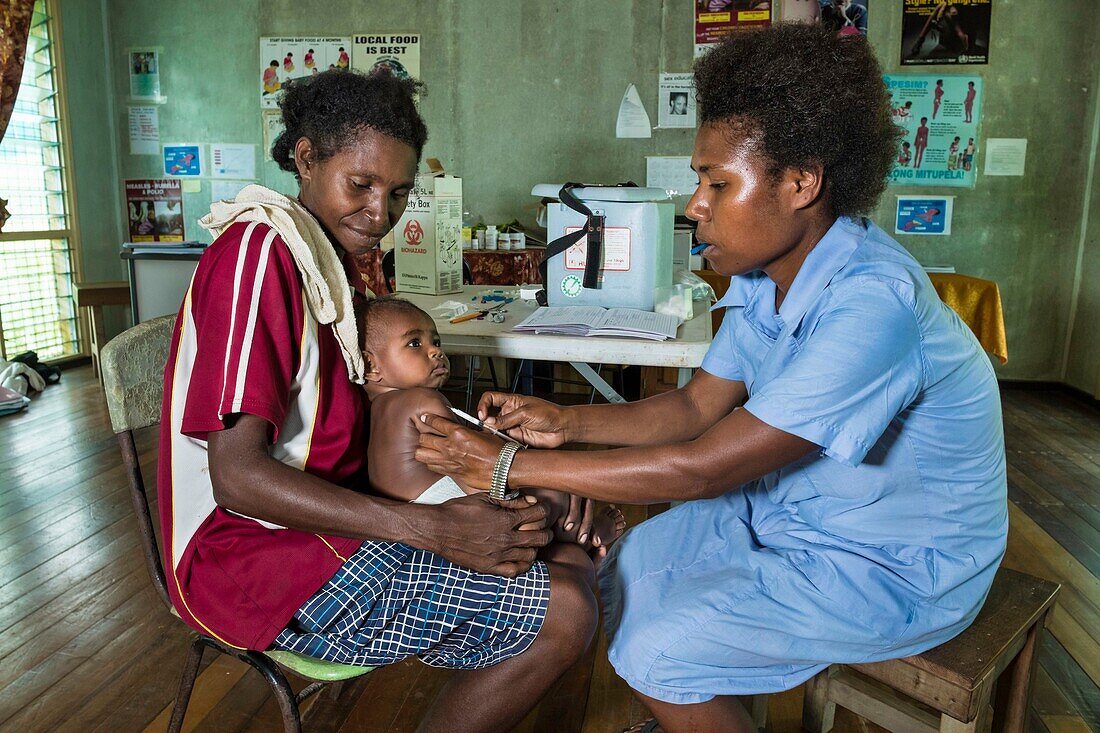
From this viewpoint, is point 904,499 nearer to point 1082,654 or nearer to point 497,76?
point 1082,654

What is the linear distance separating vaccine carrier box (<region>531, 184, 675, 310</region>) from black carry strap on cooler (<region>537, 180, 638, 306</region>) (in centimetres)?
1

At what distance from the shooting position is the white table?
77.5 inches

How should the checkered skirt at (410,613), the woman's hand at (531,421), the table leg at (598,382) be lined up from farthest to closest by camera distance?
the table leg at (598,382) < the woman's hand at (531,421) < the checkered skirt at (410,613)

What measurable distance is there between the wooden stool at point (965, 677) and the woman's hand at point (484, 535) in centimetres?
55

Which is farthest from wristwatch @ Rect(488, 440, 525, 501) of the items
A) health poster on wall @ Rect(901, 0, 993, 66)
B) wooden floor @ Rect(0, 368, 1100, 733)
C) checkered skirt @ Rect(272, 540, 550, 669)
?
health poster on wall @ Rect(901, 0, 993, 66)

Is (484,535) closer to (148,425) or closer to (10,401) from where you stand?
(148,425)

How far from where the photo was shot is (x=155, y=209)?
6.57 meters

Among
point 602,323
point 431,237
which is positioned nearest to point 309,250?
point 602,323

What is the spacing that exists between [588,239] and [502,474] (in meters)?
1.20

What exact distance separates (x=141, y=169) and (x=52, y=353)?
1686 mm

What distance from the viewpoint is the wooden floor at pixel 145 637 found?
193 cm

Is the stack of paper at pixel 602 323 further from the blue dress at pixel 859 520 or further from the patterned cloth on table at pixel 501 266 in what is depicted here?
the patterned cloth on table at pixel 501 266

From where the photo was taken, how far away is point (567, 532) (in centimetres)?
147

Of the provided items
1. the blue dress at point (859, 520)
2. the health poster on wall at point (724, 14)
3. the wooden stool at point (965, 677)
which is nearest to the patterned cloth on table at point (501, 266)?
the health poster on wall at point (724, 14)
